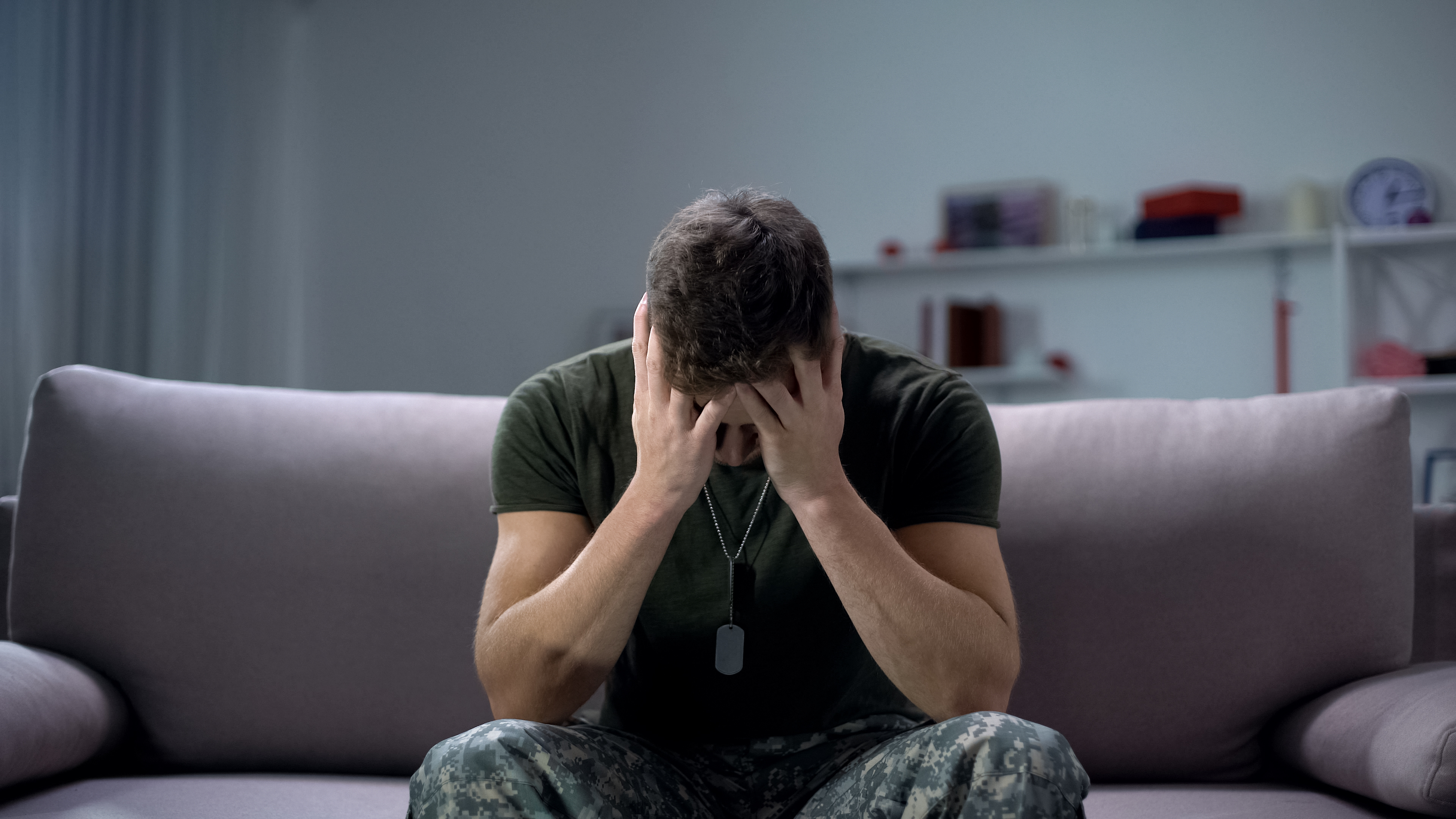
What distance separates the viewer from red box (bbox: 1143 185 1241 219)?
376 centimetres

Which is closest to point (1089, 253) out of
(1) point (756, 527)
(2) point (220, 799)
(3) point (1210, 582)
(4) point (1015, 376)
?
(4) point (1015, 376)

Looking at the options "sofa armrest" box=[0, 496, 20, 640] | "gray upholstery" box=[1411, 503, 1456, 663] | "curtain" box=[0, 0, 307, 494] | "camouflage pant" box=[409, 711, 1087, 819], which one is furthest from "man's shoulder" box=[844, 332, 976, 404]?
"curtain" box=[0, 0, 307, 494]

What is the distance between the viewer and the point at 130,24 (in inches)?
147

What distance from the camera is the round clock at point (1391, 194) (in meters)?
3.66

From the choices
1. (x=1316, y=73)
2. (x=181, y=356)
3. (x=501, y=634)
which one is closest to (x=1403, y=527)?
(x=501, y=634)

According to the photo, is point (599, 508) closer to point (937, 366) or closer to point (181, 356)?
point (937, 366)

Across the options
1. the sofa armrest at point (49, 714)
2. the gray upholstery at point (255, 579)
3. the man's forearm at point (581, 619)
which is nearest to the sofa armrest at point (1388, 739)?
the man's forearm at point (581, 619)

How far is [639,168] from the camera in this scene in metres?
4.60

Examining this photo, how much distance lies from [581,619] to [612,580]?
5 centimetres

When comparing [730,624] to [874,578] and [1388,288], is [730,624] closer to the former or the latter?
[874,578]

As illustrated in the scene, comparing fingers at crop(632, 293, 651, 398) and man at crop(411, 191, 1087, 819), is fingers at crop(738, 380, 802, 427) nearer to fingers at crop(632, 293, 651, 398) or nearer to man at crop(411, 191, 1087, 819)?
man at crop(411, 191, 1087, 819)

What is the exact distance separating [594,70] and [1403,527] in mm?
3815

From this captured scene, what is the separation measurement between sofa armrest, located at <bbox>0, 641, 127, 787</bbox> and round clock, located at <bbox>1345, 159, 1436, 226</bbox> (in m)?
3.80

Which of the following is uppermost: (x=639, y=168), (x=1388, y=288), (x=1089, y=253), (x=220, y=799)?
(x=639, y=168)
